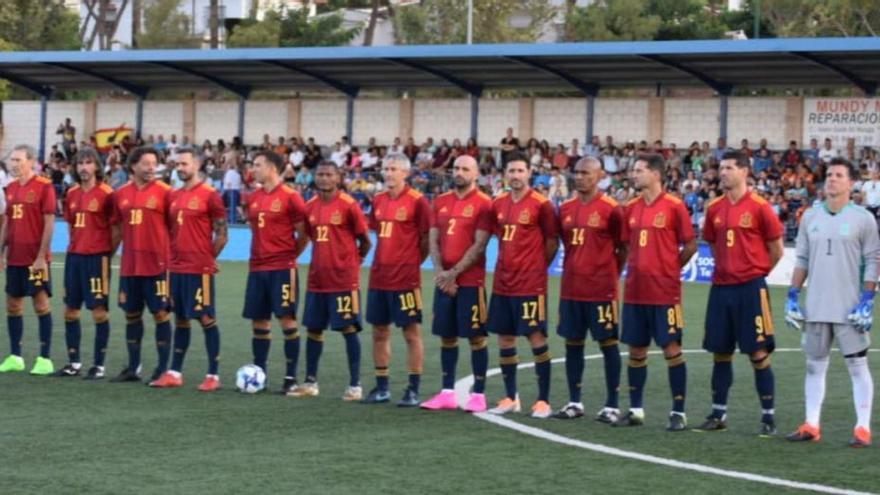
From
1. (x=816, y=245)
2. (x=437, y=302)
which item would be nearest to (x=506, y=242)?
(x=437, y=302)

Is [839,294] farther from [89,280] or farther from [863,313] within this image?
[89,280]

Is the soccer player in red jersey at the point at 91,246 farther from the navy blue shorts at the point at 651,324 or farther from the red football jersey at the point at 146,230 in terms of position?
the navy blue shorts at the point at 651,324

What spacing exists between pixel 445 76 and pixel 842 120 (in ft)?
29.4

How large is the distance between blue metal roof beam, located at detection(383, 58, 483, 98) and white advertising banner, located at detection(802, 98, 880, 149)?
7791 millimetres

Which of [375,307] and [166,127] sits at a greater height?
[166,127]

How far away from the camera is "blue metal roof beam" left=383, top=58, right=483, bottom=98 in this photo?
3572cm

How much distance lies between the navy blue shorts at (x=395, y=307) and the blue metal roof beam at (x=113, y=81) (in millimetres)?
27879

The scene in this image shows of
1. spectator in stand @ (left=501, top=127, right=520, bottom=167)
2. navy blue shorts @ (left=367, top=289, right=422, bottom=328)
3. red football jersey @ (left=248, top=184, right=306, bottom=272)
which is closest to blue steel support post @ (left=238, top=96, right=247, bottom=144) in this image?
spectator in stand @ (left=501, top=127, right=520, bottom=167)

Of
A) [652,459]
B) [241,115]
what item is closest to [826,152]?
[241,115]

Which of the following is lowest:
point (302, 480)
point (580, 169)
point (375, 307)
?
point (302, 480)

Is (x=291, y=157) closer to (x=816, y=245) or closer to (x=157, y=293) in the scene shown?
(x=157, y=293)

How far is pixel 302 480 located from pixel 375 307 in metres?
3.85

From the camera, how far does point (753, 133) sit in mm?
35375

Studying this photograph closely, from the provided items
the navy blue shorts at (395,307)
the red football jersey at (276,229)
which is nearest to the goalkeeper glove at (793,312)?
the navy blue shorts at (395,307)
